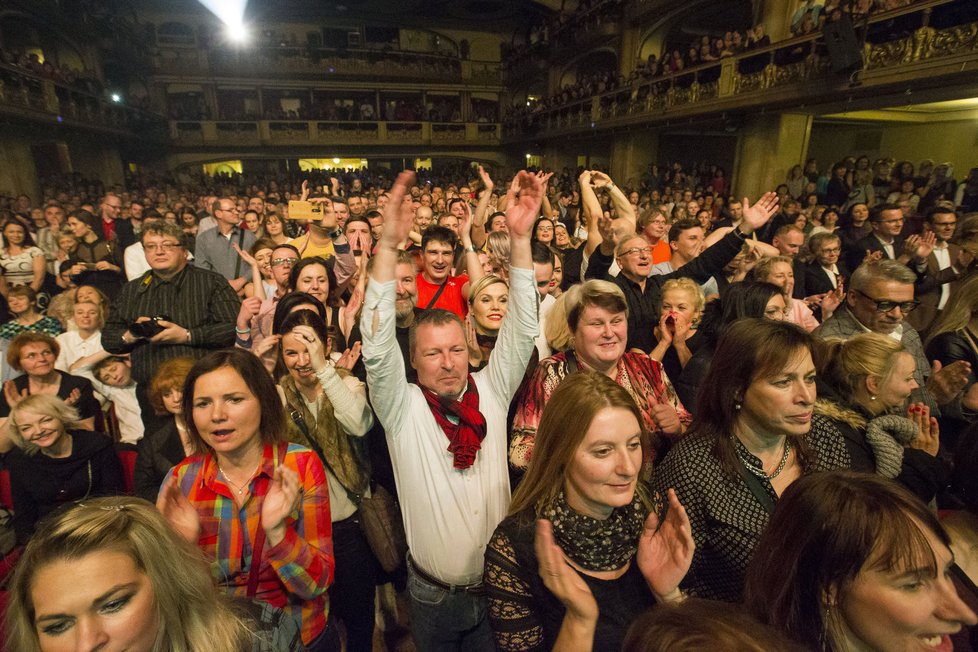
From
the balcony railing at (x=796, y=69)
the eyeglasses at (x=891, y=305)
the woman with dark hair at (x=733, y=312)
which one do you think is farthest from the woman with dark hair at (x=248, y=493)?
the balcony railing at (x=796, y=69)

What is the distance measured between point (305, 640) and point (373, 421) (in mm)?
809

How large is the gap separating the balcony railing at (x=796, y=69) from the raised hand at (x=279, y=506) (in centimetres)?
991

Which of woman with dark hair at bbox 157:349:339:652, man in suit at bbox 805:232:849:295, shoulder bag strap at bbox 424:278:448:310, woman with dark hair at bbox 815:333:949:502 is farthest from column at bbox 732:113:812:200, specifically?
woman with dark hair at bbox 157:349:339:652

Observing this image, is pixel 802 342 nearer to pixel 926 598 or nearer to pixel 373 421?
pixel 926 598

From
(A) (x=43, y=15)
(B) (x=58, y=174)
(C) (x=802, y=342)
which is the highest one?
(A) (x=43, y=15)

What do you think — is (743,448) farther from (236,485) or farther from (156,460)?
(156,460)

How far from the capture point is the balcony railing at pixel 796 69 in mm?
7027

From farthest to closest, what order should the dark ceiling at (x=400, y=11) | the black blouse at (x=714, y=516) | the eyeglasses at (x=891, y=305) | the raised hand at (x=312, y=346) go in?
the dark ceiling at (x=400, y=11)
the eyeglasses at (x=891, y=305)
the raised hand at (x=312, y=346)
the black blouse at (x=714, y=516)

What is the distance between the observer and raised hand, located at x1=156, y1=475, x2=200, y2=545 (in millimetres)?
1455

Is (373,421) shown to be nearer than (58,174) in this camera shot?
Yes

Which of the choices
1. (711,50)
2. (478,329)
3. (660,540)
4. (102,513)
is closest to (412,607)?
(660,540)

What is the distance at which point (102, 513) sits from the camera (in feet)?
3.80

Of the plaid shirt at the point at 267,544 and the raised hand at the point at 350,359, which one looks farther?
the raised hand at the point at 350,359

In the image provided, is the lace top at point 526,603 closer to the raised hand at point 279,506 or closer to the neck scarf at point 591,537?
the neck scarf at point 591,537
